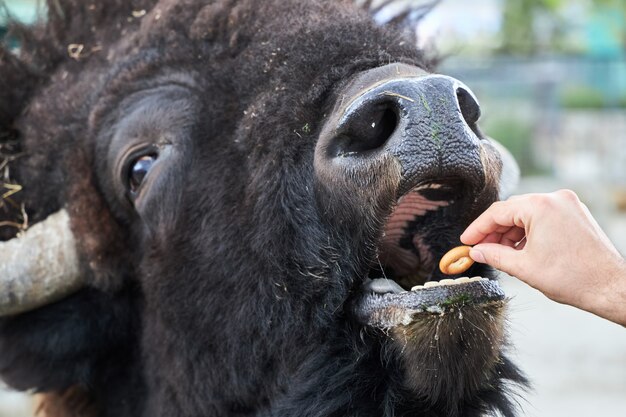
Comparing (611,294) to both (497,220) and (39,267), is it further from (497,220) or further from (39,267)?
(39,267)

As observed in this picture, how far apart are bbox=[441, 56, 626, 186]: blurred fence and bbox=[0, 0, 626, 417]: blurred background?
0.07ft

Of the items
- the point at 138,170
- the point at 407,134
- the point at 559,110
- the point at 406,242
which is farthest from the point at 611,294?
the point at 559,110

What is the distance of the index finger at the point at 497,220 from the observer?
119 inches

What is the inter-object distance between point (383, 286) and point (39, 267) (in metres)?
1.76

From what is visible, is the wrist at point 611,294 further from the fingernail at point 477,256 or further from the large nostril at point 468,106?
the large nostril at point 468,106

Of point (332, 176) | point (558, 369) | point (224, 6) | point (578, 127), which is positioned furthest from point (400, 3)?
point (578, 127)

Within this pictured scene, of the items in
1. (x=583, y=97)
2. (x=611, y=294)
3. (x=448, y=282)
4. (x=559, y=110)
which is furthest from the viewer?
(x=583, y=97)

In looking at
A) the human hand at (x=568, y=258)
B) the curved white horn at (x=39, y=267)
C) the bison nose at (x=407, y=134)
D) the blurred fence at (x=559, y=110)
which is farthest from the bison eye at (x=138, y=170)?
the blurred fence at (x=559, y=110)

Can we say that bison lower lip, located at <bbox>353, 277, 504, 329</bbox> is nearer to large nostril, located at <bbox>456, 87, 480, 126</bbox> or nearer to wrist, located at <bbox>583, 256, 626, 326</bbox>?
wrist, located at <bbox>583, 256, 626, 326</bbox>

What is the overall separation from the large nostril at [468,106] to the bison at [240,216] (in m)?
0.01

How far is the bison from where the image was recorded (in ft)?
10.7

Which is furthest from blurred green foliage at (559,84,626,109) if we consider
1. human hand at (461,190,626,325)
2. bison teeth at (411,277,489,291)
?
human hand at (461,190,626,325)

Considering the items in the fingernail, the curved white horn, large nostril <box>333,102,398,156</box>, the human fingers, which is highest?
large nostril <box>333,102,398,156</box>

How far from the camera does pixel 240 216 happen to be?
12.2 feet
